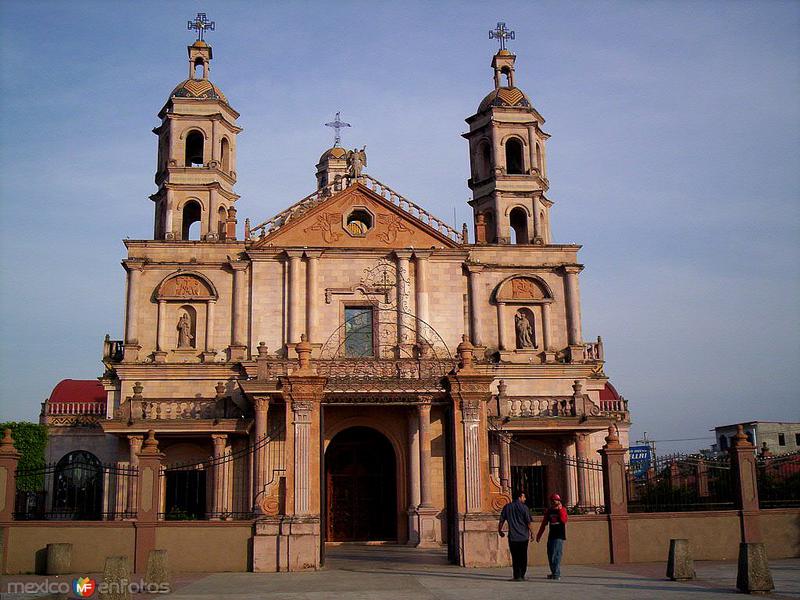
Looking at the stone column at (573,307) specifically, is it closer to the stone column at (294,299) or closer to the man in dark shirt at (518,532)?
the stone column at (294,299)

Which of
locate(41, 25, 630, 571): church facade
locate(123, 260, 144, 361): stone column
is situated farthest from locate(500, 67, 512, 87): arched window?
locate(123, 260, 144, 361): stone column

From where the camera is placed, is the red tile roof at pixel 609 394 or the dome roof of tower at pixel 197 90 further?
the red tile roof at pixel 609 394

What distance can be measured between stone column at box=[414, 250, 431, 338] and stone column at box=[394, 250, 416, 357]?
1.09 feet

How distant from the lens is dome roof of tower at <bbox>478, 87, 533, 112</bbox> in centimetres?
4041

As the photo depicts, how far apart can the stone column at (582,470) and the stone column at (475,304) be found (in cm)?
550

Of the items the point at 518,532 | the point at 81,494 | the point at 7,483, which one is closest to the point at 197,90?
the point at 81,494

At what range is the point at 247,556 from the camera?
67.0 feet

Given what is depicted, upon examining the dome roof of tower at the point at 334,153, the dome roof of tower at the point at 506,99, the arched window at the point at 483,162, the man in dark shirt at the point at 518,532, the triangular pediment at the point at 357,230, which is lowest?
the man in dark shirt at the point at 518,532

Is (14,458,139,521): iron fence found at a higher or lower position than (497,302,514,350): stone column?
lower

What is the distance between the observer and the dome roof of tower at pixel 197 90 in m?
39.0

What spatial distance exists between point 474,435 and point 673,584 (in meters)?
5.81

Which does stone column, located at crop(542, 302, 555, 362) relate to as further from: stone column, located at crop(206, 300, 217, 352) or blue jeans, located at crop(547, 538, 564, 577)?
blue jeans, located at crop(547, 538, 564, 577)

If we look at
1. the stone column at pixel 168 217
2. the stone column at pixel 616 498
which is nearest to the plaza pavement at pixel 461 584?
the stone column at pixel 616 498

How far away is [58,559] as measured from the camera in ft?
65.7
